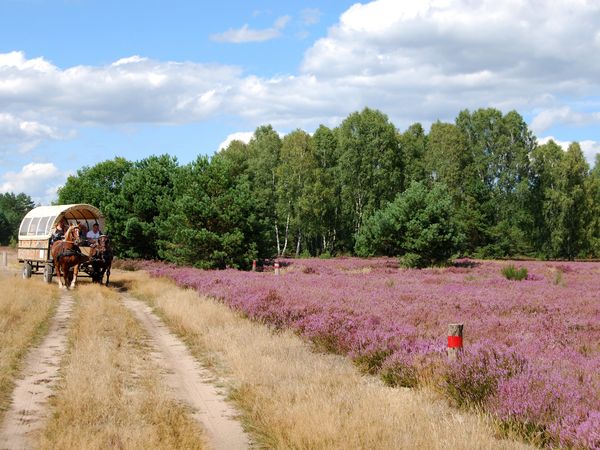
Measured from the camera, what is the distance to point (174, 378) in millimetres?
9414

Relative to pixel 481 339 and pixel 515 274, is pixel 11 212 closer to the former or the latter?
pixel 515 274

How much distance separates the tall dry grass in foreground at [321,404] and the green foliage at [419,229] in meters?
28.5

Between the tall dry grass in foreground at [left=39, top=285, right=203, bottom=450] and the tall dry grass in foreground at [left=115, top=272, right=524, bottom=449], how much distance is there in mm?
964

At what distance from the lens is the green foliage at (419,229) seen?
1556 inches

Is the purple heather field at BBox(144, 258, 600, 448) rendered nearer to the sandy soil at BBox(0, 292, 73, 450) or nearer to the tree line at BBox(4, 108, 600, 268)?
the sandy soil at BBox(0, 292, 73, 450)

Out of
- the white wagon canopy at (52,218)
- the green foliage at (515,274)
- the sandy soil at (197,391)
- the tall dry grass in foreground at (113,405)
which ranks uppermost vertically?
the white wagon canopy at (52,218)

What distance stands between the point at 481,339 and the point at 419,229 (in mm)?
29459

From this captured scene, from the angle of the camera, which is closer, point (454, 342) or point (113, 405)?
point (113, 405)

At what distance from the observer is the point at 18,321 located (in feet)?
46.4

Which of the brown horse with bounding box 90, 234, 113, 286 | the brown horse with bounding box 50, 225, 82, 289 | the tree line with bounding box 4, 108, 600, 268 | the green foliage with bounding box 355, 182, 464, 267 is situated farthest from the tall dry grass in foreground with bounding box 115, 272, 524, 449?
the tree line with bounding box 4, 108, 600, 268

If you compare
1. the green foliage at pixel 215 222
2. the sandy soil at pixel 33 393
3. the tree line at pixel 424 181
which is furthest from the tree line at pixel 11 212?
the sandy soil at pixel 33 393

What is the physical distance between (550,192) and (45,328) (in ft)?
204

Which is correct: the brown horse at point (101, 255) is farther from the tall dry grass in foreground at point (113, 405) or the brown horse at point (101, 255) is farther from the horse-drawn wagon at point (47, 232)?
the tall dry grass in foreground at point (113, 405)

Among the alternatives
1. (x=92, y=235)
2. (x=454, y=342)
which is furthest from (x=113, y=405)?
(x=92, y=235)
